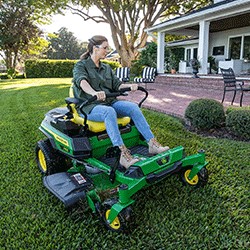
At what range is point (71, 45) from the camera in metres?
50.6

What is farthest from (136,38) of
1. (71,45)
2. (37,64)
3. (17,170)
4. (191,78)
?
(71,45)

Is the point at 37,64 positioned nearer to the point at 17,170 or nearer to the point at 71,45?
the point at 17,170

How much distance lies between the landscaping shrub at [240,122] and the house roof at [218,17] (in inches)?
251

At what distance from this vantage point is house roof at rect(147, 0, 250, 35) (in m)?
8.78

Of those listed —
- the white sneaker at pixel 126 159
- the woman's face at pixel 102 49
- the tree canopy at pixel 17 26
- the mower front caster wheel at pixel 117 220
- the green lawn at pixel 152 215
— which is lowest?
the green lawn at pixel 152 215

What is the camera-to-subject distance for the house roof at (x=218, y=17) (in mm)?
8781

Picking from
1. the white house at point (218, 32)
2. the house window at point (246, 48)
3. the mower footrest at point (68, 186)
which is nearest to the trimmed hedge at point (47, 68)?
the white house at point (218, 32)

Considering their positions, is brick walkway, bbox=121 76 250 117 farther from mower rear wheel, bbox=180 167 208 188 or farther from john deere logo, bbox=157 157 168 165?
john deere logo, bbox=157 157 168 165

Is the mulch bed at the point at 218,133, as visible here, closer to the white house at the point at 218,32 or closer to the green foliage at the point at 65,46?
the white house at the point at 218,32

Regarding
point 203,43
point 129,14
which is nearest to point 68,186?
point 203,43

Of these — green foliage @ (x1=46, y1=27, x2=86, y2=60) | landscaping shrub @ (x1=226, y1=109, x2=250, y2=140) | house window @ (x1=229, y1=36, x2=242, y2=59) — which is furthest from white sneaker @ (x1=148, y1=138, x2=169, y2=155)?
green foliage @ (x1=46, y1=27, x2=86, y2=60)

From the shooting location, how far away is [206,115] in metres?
3.70

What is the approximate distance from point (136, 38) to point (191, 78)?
34.1ft

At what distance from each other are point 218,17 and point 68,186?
379 inches
